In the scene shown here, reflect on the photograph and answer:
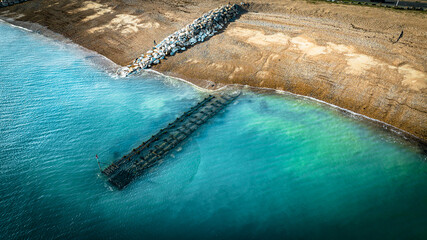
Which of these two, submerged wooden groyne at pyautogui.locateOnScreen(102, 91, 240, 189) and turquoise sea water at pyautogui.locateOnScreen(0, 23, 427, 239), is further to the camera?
submerged wooden groyne at pyautogui.locateOnScreen(102, 91, 240, 189)

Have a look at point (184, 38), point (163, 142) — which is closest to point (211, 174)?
point (163, 142)

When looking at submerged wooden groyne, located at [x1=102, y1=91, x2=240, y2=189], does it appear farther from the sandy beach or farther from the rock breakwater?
the rock breakwater

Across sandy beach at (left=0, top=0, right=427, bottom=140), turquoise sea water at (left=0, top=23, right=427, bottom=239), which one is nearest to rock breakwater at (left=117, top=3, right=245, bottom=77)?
sandy beach at (left=0, top=0, right=427, bottom=140)

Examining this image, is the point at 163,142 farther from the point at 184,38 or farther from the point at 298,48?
the point at 298,48

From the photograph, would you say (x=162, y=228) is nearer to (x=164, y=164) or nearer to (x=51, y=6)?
(x=164, y=164)

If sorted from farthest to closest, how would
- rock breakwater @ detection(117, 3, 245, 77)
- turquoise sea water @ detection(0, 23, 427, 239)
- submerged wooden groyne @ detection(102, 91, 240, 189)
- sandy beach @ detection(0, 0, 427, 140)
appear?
rock breakwater @ detection(117, 3, 245, 77) → sandy beach @ detection(0, 0, 427, 140) → submerged wooden groyne @ detection(102, 91, 240, 189) → turquoise sea water @ detection(0, 23, 427, 239)

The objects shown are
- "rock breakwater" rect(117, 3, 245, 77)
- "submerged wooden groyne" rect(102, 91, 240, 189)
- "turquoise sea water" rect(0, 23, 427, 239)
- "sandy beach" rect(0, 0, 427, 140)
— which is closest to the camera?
"turquoise sea water" rect(0, 23, 427, 239)

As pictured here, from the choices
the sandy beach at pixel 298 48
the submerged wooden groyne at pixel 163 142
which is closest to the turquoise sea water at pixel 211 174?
the submerged wooden groyne at pixel 163 142
